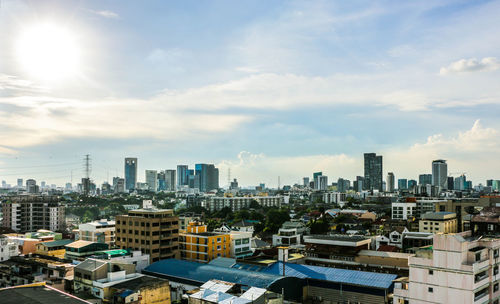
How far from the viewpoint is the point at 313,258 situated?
159 feet

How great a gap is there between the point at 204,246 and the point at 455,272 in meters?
32.7

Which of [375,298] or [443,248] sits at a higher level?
[443,248]

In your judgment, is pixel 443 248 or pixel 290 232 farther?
pixel 290 232

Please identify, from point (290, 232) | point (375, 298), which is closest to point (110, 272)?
point (375, 298)

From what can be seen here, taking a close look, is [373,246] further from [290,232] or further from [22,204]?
[22,204]

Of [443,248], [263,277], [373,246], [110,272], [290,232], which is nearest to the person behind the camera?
[443,248]

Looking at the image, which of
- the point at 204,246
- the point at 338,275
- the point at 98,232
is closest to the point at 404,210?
the point at 204,246

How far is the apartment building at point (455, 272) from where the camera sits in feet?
85.3

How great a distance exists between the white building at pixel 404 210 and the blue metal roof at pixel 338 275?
68.8m

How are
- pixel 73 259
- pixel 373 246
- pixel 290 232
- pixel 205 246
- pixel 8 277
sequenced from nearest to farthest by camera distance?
1. pixel 8 277
2. pixel 73 259
3. pixel 205 246
4. pixel 373 246
5. pixel 290 232

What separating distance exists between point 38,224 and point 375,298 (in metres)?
74.6

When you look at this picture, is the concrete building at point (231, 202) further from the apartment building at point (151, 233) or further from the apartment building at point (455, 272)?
the apartment building at point (455, 272)

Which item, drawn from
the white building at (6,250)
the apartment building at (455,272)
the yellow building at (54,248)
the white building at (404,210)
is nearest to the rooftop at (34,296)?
the apartment building at (455,272)

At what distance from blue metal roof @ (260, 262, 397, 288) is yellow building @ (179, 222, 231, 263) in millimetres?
12374
